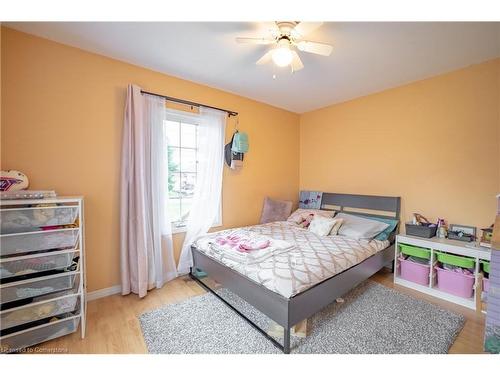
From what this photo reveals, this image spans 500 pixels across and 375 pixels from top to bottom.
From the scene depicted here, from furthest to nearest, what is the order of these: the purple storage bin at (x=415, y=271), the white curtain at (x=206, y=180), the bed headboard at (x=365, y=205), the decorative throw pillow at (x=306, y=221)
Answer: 1. the decorative throw pillow at (x=306, y=221)
2. the bed headboard at (x=365, y=205)
3. the white curtain at (x=206, y=180)
4. the purple storage bin at (x=415, y=271)

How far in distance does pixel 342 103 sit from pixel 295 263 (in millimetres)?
2767

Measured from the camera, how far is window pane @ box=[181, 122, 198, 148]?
→ 271 centimetres

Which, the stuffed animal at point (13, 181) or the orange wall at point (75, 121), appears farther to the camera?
the orange wall at point (75, 121)

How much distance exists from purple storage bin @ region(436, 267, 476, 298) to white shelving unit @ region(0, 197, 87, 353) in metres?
3.36

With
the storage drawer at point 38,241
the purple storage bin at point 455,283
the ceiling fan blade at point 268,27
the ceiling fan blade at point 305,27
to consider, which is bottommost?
the purple storage bin at point 455,283

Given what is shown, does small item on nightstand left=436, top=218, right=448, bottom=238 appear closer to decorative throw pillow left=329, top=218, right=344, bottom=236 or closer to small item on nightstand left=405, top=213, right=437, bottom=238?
small item on nightstand left=405, top=213, right=437, bottom=238

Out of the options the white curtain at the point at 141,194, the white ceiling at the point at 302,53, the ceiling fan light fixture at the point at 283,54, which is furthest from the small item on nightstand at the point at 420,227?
the white curtain at the point at 141,194

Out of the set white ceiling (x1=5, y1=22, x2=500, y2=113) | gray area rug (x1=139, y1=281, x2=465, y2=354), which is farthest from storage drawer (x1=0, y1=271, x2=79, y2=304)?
white ceiling (x1=5, y1=22, x2=500, y2=113)

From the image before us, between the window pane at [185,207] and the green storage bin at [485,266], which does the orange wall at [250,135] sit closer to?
the window pane at [185,207]

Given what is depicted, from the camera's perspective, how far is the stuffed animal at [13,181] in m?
1.62

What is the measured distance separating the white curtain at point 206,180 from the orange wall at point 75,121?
0.20m

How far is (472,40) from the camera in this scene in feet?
6.05

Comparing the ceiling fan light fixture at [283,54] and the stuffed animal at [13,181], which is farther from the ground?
the ceiling fan light fixture at [283,54]
